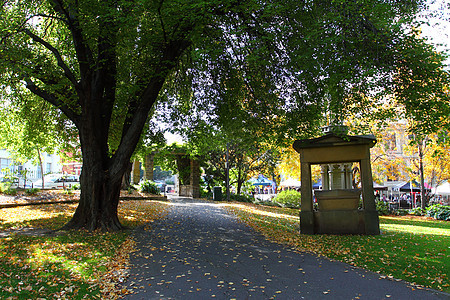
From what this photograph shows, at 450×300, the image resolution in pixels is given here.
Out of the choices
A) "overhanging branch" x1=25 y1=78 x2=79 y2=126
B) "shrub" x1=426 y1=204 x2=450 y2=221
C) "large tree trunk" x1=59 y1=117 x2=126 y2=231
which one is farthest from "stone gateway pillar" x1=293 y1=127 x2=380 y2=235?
"shrub" x1=426 y1=204 x2=450 y2=221

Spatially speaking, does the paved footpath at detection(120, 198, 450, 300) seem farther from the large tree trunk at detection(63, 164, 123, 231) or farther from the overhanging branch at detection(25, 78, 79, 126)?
the overhanging branch at detection(25, 78, 79, 126)

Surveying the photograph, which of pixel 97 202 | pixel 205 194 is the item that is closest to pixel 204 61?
pixel 97 202

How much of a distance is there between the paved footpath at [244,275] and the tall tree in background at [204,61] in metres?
3.99

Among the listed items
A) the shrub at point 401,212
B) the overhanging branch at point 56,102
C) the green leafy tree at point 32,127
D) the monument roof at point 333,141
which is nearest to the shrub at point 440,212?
A: the shrub at point 401,212

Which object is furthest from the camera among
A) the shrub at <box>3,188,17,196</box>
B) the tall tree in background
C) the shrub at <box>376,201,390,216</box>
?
the shrub at <box>376,201,390,216</box>

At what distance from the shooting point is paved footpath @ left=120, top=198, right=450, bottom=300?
511cm

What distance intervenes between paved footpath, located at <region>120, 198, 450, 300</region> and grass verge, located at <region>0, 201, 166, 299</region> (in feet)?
1.49

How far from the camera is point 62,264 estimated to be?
6.60m

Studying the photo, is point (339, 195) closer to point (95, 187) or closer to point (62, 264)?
point (95, 187)

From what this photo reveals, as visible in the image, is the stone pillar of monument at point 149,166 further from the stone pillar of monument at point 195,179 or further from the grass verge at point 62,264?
the grass verge at point 62,264

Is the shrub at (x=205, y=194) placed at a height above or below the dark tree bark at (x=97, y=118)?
below

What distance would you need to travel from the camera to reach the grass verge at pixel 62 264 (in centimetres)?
521

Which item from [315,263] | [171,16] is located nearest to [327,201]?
[315,263]

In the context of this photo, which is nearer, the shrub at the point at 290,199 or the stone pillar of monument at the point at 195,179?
the shrub at the point at 290,199
